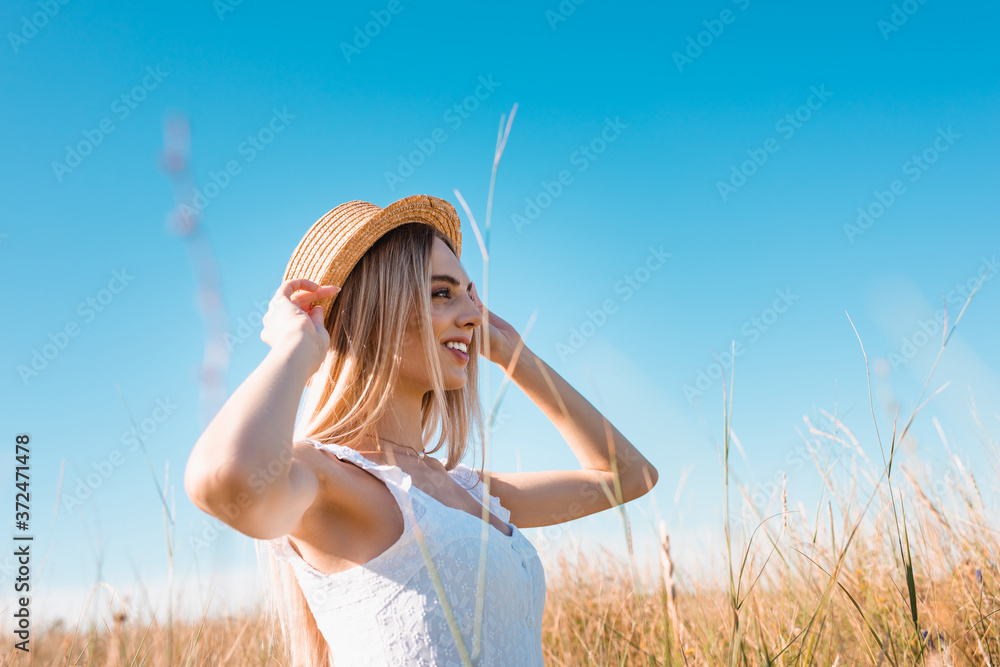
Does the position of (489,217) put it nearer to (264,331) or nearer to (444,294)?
(264,331)

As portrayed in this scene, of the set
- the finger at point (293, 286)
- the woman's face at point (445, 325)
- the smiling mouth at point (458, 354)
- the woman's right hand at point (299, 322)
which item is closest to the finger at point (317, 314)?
the woman's right hand at point (299, 322)

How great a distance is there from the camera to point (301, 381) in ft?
5.41

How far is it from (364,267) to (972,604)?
286 centimetres

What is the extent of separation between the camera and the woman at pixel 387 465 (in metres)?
1.55

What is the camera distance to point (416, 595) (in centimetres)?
202

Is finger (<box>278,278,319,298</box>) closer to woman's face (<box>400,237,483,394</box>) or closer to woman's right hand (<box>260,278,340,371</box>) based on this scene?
woman's right hand (<box>260,278,340,371</box>)

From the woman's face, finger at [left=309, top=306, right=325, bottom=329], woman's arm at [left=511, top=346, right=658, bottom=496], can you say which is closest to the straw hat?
the woman's face

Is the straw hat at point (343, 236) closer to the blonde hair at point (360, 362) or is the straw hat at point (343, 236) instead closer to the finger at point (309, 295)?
the blonde hair at point (360, 362)

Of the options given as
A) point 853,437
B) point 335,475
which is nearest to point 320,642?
point 335,475

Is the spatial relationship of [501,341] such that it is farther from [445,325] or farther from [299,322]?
[299,322]

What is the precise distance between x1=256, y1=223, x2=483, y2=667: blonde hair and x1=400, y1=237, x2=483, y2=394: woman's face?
0.14ft

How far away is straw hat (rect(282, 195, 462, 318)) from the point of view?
8.35 ft

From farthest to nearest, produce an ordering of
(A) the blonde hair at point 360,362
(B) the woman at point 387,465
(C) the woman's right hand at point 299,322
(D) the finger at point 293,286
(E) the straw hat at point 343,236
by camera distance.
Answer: (E) the straw hat at point 343,236, (A) the blonde hair at point 360,362, (D) the finger at point 293,286, (C) the woman's right hand at point 299,322, (B) the woman at point 387,465

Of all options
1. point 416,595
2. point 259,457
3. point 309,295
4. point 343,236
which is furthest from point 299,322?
point 416,595
